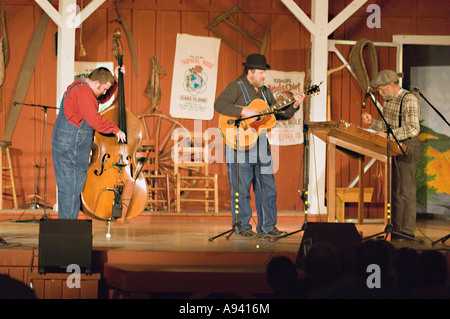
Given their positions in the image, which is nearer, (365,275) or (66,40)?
(365,275)

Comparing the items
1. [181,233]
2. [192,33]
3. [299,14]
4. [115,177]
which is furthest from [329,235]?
[192,33]

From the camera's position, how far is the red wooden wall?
8570 mm

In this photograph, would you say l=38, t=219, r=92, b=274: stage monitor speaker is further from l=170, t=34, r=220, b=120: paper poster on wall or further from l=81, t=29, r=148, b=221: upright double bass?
l=170, t=34, r=220, b=120: paper poster on wall

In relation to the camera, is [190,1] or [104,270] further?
[190,1]

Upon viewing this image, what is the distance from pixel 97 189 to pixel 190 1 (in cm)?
419

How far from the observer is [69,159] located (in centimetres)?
519

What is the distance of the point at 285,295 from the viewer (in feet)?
10.4

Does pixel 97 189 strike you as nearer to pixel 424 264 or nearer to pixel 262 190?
pixel 262 190

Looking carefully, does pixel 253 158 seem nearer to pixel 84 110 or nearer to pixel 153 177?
pixel 84 110

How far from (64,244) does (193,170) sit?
4.37 m

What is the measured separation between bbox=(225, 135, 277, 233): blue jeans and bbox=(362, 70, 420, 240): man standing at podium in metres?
0.99

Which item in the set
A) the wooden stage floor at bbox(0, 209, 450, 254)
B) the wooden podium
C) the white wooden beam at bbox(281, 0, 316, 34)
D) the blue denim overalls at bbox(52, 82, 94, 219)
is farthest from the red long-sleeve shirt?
the white wooden beam at bbox(281, 0, 316, 34)
